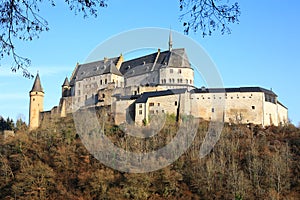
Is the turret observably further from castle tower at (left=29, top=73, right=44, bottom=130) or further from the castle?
castle tower at (left=29, top=73, right=44, bottom=130)

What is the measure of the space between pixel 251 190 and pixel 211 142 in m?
8.24

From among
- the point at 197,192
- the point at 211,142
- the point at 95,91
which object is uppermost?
the point at 95,91

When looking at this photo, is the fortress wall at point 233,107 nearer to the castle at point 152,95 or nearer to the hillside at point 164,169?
the castle at point 152,95

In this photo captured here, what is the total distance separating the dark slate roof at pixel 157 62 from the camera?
51.6 metres

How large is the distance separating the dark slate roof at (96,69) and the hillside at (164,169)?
11.6 meters

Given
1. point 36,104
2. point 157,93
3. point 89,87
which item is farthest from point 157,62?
point 36,104

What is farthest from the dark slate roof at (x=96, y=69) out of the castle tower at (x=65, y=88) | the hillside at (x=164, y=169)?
the hillside at (x=164, y=169)

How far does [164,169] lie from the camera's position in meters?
34.9

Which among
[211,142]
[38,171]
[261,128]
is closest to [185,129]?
[211,142]

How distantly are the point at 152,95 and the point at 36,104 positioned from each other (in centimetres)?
1440

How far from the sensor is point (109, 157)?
38.1 meters

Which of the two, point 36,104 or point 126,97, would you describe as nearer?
point 126,97

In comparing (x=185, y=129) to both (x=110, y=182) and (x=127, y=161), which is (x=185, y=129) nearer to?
(x=127, y=161)

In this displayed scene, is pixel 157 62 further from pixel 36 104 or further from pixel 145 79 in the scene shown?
pixel 36 104
